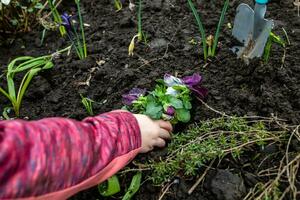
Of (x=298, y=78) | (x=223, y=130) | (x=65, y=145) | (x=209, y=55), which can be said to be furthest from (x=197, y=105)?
(x=65, y=145)

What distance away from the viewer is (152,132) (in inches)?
56.6

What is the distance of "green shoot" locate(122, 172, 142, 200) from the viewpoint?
1.41 m

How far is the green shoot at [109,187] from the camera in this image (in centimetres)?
142

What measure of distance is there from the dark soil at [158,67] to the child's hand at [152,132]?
0.45ft

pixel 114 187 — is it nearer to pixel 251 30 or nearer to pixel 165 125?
pixel 165 125

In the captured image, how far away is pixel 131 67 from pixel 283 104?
0.67 metres

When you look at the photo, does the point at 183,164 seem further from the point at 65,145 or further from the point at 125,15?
the point at 125,15

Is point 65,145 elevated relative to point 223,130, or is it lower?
elevated

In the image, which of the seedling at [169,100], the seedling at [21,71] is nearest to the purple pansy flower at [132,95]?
the seedling at [169,100]

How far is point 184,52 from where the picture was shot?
1.87 meters

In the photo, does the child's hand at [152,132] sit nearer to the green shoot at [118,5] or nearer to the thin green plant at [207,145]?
the thin green plant at [207,145]

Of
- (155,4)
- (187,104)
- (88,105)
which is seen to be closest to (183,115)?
(187,104)

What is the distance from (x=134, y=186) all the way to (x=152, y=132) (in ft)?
0.62

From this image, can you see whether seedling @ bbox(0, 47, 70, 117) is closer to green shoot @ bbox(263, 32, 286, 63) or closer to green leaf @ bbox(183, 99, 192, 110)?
green leaf @ bbox(183, 99, 192, 110)
